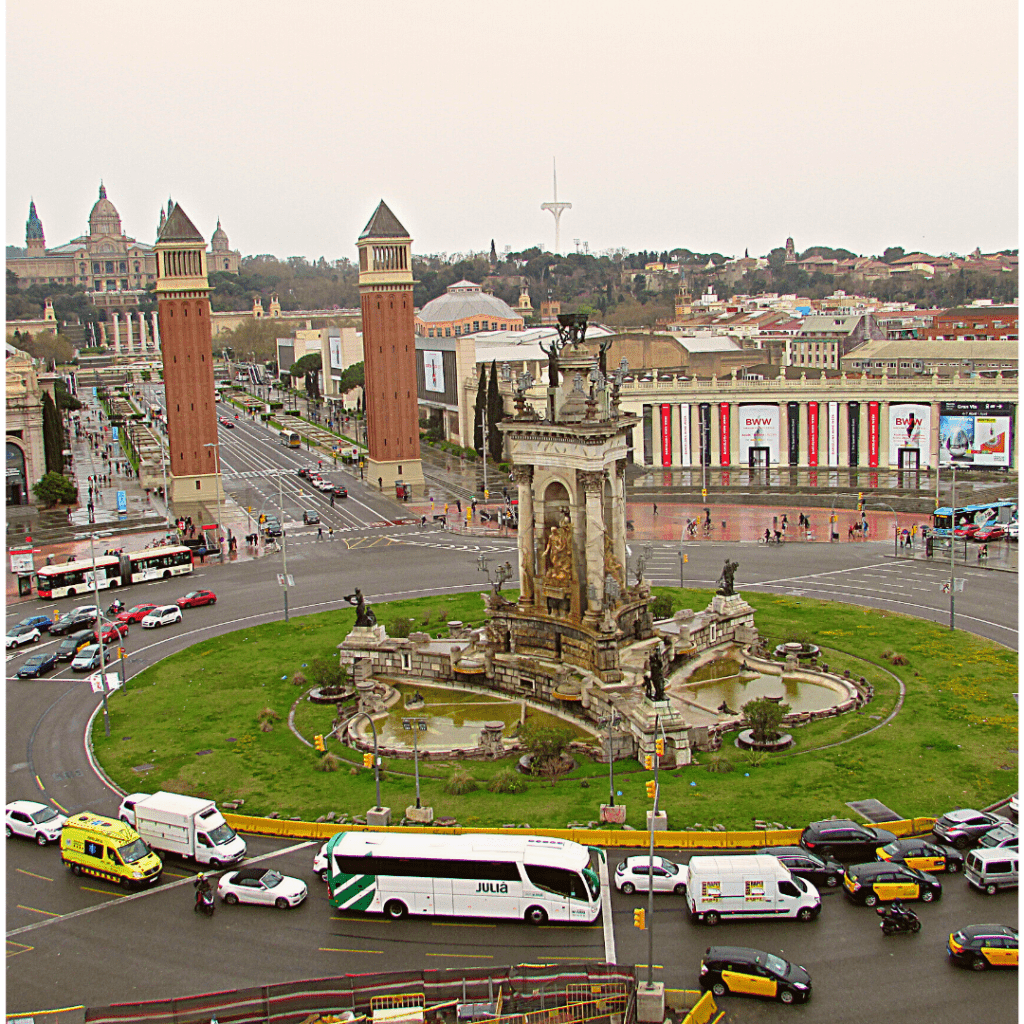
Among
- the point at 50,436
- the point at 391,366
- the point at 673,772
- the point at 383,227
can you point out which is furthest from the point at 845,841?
the point at 50,436

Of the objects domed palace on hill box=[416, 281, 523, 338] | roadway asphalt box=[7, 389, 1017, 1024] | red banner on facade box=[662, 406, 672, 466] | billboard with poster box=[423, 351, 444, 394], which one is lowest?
roadway asphalt box=[7, 389, 1017, 1024]

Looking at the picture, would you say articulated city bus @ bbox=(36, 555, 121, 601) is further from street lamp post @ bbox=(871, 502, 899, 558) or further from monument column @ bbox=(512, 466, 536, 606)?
street lamp post @ bbox=(871, 502, 899, 558)

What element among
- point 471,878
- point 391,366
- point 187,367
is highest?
point 187,367

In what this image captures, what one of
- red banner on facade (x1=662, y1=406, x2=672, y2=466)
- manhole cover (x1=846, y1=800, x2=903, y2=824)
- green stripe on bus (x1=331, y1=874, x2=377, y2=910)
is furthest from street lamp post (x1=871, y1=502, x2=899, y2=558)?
green stripe on bus (x1=331, y1=874, x2=377, y2=910)

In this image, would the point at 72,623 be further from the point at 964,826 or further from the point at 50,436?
the point at 964,826

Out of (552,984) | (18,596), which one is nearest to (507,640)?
(552,984)

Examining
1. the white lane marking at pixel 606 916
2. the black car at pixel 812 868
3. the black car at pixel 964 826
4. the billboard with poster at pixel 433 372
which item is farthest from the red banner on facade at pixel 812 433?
the white lane marking at pixel 606 916
